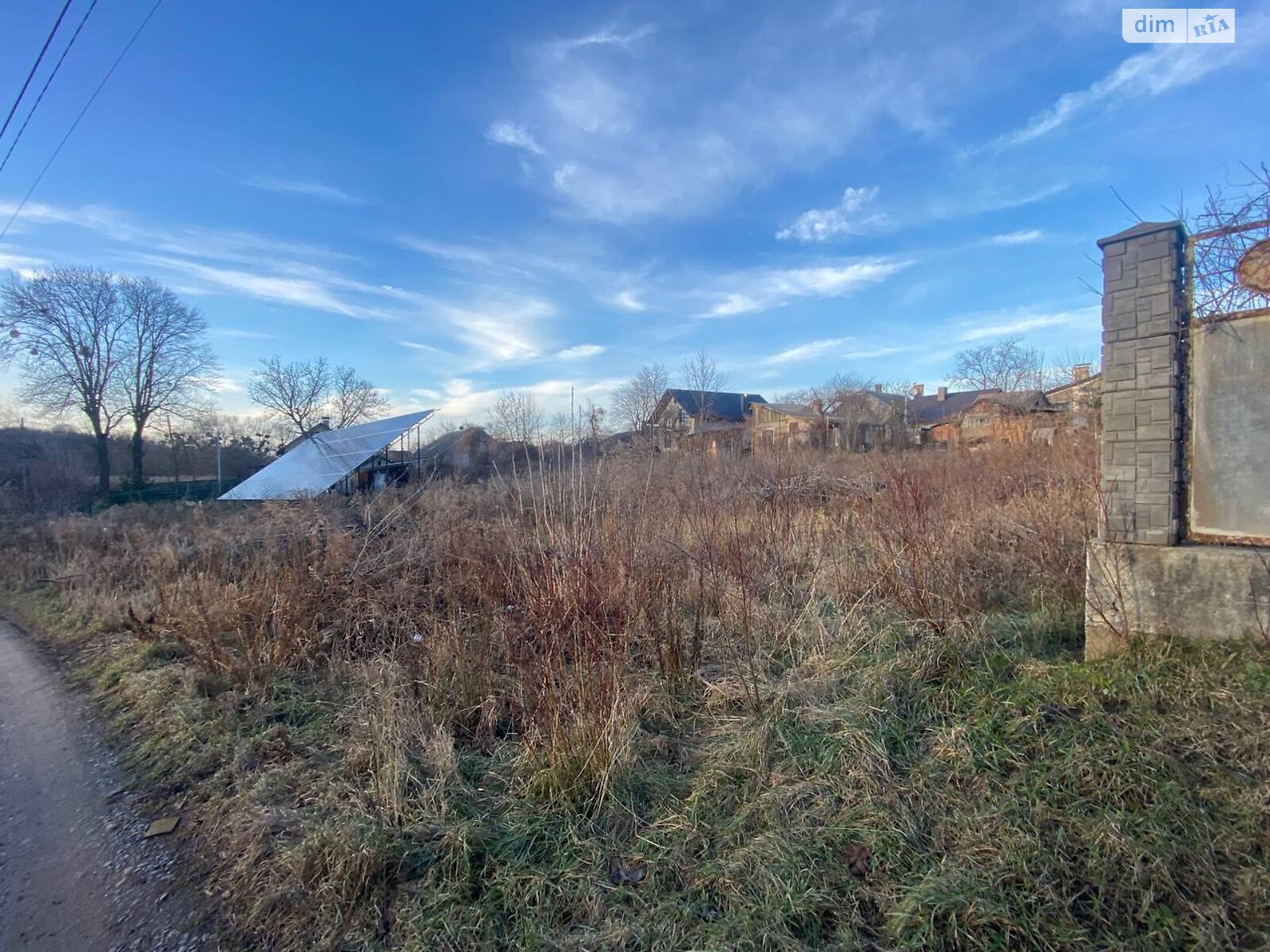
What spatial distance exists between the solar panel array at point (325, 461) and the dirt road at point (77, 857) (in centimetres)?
1110

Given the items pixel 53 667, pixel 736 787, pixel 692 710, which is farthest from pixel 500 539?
pixel 53 667

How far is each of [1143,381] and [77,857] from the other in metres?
6.50

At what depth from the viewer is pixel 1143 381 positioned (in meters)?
3.45

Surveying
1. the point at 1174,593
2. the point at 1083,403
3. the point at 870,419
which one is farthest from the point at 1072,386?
the point at 870,419

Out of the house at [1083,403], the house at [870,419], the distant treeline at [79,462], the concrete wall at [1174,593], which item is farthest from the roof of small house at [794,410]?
the distant treeline at [79,462]

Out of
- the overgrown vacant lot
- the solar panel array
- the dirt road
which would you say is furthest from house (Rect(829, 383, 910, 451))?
the dirt road

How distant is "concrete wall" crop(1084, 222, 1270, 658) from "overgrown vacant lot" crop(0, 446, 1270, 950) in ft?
0.91

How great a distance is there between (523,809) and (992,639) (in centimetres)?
319

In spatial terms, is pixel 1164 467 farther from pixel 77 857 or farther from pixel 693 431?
pixel 693 431

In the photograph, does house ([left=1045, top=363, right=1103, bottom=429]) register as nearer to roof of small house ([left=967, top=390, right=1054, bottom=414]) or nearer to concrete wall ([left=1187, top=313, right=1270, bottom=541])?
roof of small house ([left=967, top=390, right=1054, bottom=414])

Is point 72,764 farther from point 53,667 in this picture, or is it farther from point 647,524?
point 647,524

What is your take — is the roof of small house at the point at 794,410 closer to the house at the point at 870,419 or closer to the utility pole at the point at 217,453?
the house at the point at 870,419

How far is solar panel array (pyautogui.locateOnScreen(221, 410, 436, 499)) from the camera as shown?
15.4m

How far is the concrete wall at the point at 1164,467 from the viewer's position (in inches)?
126
